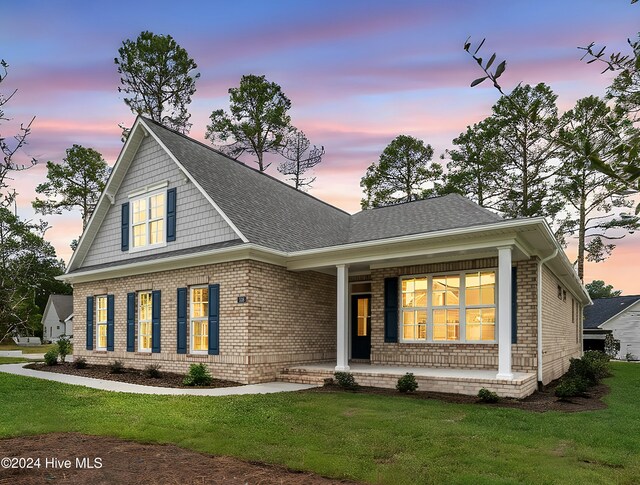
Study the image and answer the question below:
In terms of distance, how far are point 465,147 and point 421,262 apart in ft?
61.7

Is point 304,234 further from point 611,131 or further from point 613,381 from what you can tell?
point 611,131

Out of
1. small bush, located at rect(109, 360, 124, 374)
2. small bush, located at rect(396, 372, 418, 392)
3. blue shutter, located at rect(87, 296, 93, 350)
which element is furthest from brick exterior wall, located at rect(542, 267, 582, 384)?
blue shutter, located at rect(87, 296, 93, 350)

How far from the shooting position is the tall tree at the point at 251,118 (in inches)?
1164

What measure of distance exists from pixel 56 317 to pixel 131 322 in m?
48.4

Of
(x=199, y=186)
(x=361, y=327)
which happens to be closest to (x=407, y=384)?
(x=361, y=327)

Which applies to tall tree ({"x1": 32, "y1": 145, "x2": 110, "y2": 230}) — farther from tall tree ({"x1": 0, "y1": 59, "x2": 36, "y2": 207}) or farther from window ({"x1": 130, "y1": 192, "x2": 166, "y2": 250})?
tall tree ({"x1": 0, "y1": 59, "x2": 36, "y2": 207})

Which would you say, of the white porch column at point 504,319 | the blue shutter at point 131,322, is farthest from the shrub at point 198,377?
the white porch column at point 504,319

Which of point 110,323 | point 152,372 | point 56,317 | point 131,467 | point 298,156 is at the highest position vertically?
point 298,156

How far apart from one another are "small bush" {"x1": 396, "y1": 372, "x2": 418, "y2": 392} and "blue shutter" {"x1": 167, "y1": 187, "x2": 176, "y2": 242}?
7.63 m

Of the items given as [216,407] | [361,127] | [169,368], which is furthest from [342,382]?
[361,127]

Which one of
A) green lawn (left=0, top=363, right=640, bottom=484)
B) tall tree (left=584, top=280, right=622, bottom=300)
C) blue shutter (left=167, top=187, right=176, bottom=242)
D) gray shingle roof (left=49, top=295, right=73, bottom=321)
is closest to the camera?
green lawn (left=0, top=363, right=640, bottom=484)

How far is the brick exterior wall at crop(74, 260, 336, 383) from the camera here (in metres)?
12.3

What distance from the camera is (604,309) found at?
37062 millimetres

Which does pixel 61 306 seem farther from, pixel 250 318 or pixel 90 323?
pixel 250 318
